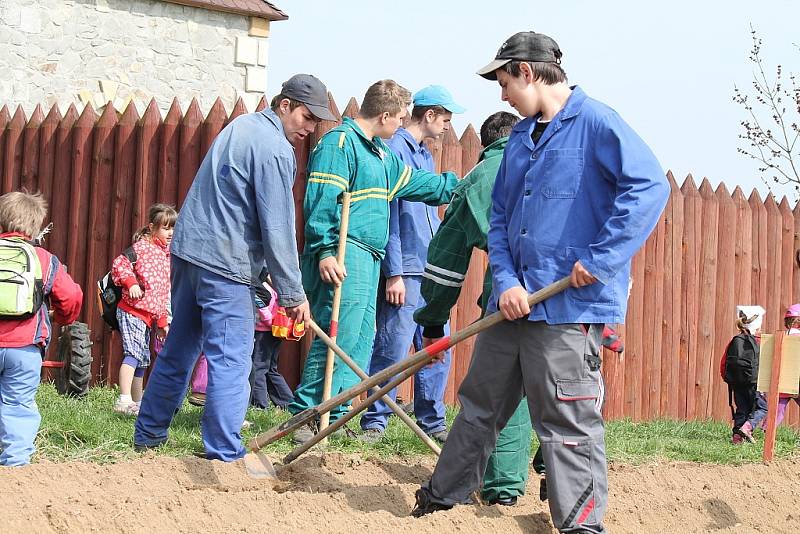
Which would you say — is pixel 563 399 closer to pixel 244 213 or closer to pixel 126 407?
pixel 244 213

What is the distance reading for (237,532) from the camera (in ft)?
14.3

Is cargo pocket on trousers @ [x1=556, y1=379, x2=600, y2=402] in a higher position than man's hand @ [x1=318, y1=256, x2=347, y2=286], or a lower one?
lower

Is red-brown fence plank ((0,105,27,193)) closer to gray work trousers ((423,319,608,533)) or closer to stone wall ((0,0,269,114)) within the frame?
stone wall ((0,0,269,114))

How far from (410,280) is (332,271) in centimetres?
88

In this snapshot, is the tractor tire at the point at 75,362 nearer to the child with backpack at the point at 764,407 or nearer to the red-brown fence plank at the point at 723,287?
the child with backpack at the point at 764,407

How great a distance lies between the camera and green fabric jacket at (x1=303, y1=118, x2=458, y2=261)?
6363 mm

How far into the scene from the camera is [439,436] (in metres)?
6.68

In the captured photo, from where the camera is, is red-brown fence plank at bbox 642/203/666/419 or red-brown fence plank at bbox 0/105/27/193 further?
red-brown fence plank at bbox 642/203/666/419

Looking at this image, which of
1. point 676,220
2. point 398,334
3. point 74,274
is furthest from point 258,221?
point 676,220

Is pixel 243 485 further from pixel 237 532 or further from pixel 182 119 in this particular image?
pixel 182 119

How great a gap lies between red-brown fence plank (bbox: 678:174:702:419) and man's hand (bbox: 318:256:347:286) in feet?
17.1

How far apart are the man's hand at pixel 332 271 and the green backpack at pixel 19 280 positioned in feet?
4.98

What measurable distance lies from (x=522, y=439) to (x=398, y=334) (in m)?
1.89

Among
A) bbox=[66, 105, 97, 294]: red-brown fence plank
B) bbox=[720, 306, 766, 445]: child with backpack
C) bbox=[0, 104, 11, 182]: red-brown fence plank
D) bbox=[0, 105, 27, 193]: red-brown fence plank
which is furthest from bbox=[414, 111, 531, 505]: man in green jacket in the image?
bbox=[0, 104, 11, 182]: red-brown fence plank
